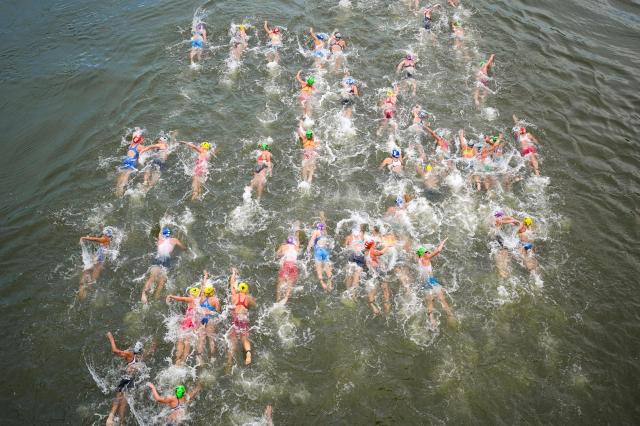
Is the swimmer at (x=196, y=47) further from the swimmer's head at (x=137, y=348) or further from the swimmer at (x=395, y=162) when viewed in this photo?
the swimmer's head at (x=137, y=348)

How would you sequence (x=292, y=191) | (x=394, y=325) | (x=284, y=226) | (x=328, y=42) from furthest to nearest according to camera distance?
(x=328, y=42) → (x=292, y=191) → (x=284, y=226) → (x=394, y=325)

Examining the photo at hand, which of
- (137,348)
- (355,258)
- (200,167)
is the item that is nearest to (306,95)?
(200,167)

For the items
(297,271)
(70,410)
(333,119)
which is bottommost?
(70,410)

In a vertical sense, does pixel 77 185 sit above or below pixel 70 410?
above

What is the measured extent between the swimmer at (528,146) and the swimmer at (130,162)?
15632 millimetres

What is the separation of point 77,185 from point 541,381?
17703 mm

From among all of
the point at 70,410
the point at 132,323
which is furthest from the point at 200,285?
the point at 70,410

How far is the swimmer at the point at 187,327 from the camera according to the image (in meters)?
11.8

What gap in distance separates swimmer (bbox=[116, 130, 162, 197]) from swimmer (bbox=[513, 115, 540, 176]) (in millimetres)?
15632

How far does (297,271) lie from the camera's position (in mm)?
13727

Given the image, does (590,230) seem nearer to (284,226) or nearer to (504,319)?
(504,319)

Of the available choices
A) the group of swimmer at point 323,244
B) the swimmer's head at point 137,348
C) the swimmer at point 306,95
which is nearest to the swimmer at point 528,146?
the group of swimmer at point 323,244

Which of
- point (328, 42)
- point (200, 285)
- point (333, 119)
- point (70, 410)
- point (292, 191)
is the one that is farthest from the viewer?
point (328, 42)

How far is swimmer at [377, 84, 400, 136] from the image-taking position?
18.7m
